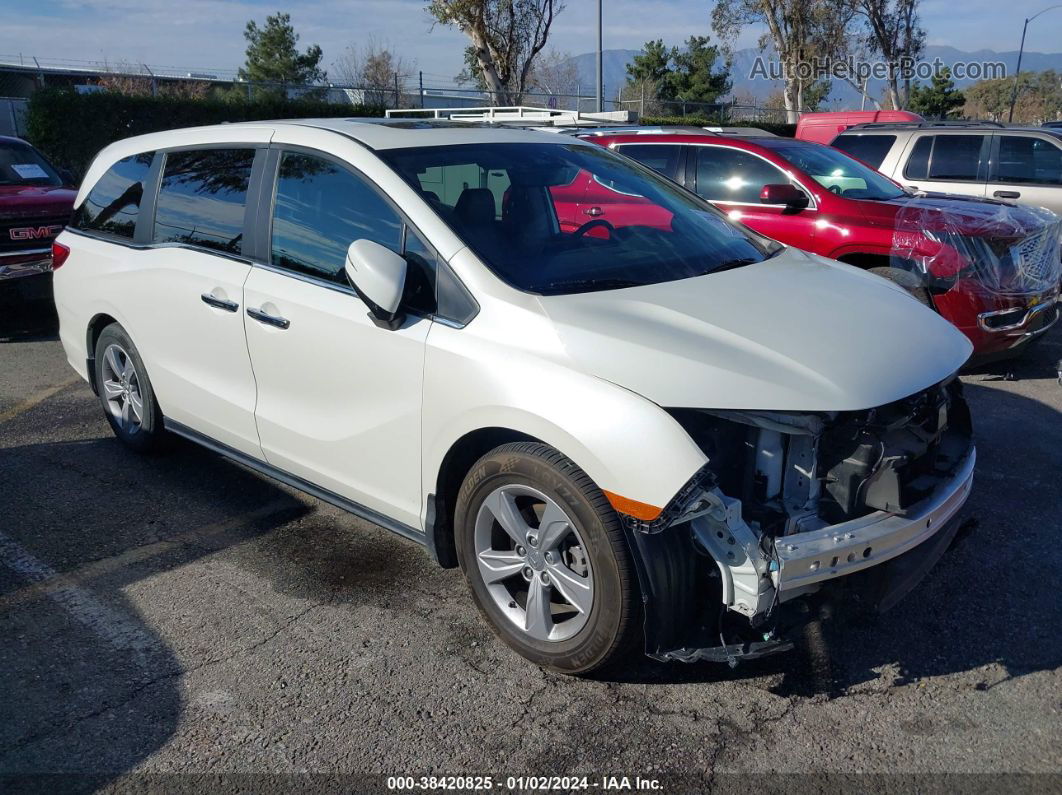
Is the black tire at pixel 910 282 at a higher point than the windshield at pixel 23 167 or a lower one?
lower

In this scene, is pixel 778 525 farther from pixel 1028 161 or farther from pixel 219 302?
pixel 1028 161

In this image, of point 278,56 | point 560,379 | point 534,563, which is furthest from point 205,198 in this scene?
point 278,56

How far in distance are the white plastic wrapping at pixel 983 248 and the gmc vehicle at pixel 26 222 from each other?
738cm

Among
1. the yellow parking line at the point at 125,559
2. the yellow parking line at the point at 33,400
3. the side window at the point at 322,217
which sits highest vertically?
the side window at the point at 322,217

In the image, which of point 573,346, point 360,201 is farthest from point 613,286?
point 360,201

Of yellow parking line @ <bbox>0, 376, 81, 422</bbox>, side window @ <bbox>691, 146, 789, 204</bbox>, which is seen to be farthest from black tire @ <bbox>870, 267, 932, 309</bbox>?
yellow parking line @ <bbox>0, 376, 81, 422</bbox>

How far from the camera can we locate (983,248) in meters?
6.22

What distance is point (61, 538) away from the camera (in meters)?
4.23

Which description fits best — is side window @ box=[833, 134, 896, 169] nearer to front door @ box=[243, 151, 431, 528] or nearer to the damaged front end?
the damaged front end

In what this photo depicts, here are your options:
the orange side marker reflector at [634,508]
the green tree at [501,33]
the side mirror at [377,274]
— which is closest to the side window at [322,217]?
the side mirror at [377,274]

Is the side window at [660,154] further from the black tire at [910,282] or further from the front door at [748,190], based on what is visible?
the black tire at [910,282]

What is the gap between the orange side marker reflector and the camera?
2.65 m

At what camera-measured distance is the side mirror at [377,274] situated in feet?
10.3

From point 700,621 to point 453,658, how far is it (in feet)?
3.01
